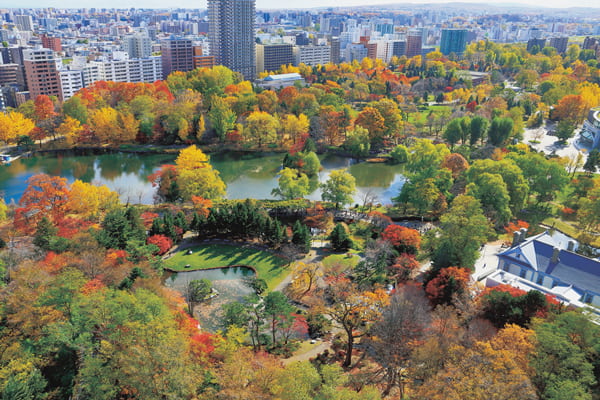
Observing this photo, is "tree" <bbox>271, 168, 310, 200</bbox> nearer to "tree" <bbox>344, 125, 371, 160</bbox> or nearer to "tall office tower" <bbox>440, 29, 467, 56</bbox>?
"tree" <bbox>344, 125, 371, 160</bbox>

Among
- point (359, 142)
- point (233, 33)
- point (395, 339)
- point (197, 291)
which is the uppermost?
point (233, 33)

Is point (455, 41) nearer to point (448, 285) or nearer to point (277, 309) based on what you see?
point (448, 285)

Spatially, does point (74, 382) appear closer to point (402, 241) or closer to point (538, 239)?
point (402, 241)

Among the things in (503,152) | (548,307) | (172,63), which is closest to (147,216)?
(548,307)

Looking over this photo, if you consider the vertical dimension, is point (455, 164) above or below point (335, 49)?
below

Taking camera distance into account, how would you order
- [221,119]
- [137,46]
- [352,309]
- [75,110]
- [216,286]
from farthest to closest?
1. [137,46]
2. [75,110]
3. [221,119]
4. [216,286]
5. [352,309]

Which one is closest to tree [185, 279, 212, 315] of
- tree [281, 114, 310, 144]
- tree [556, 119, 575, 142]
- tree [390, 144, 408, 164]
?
tree [390, 144, 408, 164]

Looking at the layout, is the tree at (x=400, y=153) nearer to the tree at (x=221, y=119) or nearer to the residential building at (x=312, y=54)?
the tree at (x=221, y=119)

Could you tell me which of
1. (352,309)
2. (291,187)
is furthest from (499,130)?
(352,309)
